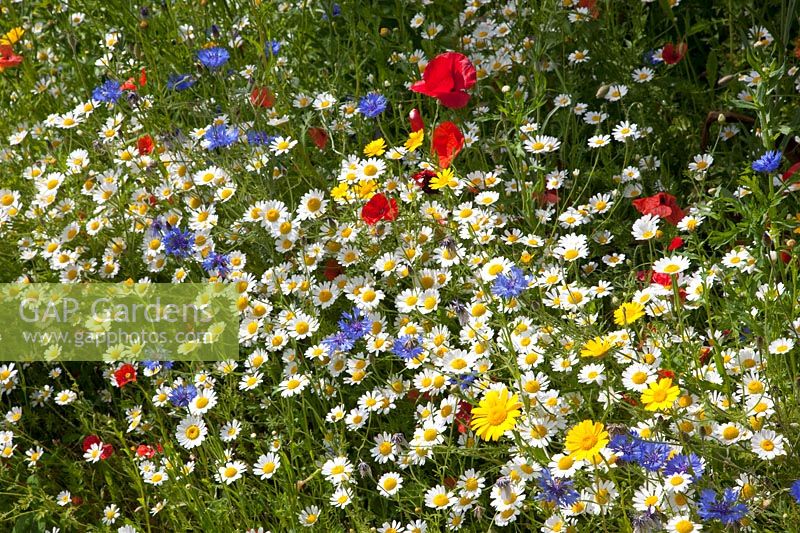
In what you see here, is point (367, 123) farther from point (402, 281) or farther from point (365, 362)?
point (365, 362)

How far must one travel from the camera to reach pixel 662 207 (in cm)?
252

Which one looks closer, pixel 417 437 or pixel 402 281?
pixel 417 437

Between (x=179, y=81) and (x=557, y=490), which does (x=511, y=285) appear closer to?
(x=557, y=490)

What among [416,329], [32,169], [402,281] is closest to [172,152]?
[32,169]

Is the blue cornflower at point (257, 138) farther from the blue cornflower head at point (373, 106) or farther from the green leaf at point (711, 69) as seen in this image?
the green leaf at point (711, 69)

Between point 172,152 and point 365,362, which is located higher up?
point 172,152

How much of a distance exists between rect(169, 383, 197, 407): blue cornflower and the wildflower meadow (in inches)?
0.7

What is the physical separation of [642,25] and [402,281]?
1.11m

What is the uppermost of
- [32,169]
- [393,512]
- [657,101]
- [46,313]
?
[32,169]

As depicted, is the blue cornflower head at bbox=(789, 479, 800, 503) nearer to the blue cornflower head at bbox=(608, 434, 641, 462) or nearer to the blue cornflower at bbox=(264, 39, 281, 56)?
the blue cornflower head at bbox=(608, 434, 641, 462)

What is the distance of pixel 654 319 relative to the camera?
2273 millimetres

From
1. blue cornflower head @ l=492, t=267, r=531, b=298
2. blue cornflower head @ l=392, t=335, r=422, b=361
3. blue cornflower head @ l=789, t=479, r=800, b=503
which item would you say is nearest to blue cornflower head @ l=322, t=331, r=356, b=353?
blue cornflower head @ l=392, t=335, r=422, b=361

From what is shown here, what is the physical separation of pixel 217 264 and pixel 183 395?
0.38 m

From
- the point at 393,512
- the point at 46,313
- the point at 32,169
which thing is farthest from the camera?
the point at 32,169
